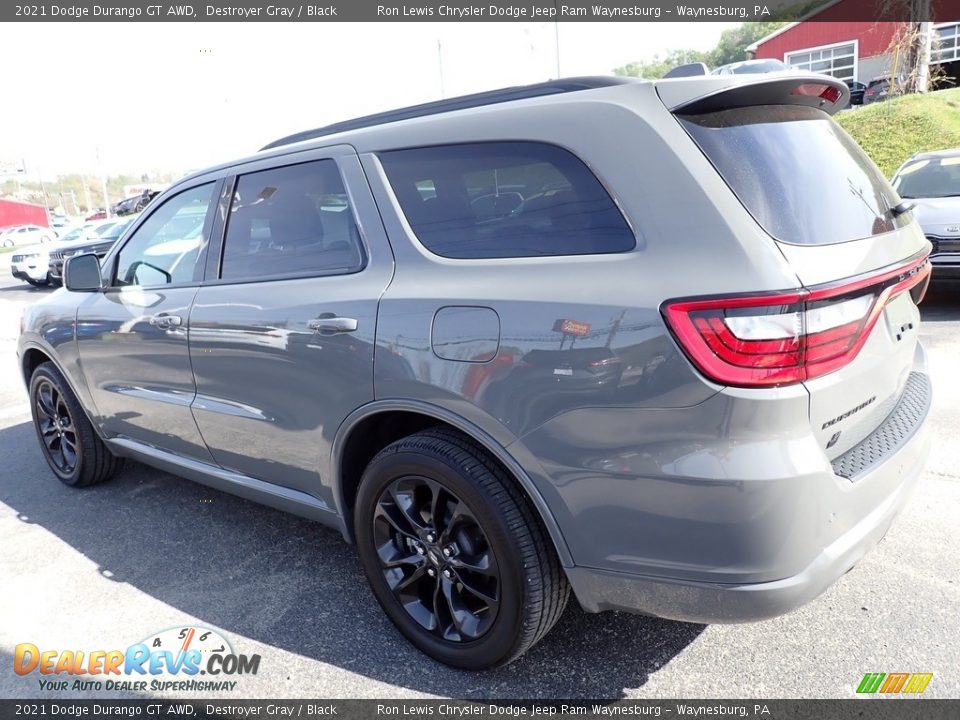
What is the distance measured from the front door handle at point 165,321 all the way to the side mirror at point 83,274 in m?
0.64

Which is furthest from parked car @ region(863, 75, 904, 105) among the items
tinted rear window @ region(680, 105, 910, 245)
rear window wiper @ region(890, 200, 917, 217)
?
tinted rear window @ region(680, 105, 910, 245)

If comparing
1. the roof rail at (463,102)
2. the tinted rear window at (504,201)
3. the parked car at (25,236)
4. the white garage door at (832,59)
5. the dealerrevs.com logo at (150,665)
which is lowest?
the parked car at (25,236)

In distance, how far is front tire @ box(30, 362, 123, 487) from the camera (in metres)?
4.30

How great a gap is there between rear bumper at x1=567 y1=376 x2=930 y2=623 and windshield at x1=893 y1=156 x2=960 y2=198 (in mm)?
7224

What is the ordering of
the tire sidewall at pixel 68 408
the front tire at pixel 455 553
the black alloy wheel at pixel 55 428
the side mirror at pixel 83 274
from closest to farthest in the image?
the front tire at pixel 455 553
the side mirror at pixel 83 274
the tire sidewall at pixel 68 408
the black alloy wheel at pixel 55 428

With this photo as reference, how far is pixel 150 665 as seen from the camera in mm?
2729

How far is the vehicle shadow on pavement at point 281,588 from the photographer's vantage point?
99.3 inches

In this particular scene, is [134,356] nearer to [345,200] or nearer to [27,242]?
[345,200]

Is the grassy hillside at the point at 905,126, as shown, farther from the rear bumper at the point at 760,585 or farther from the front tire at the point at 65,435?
the front tire at the point at 65,435

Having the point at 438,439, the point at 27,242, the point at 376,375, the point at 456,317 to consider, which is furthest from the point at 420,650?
the point at 27,242

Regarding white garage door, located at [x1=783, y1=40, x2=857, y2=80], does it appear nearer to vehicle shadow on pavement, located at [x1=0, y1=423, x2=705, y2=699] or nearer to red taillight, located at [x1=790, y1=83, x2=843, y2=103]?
red taillight, located at [x1=790, y1=83, x2=843, y2=103]

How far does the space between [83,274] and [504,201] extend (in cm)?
262

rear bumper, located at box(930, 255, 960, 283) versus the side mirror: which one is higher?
the side mirror

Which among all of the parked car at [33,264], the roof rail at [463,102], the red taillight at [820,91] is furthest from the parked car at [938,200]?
the parked car at [33,264]
